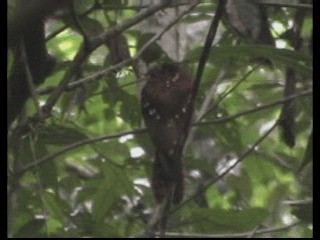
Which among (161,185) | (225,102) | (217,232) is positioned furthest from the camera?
(225,102)

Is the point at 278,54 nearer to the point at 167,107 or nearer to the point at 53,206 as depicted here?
the point at 167,107

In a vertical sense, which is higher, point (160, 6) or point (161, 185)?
point (160, 6)

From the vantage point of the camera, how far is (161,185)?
1.63 meters

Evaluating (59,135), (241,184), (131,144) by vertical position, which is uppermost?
(59,135)

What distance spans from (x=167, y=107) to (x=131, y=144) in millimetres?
628

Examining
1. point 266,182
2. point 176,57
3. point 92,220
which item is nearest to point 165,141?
point 176,57

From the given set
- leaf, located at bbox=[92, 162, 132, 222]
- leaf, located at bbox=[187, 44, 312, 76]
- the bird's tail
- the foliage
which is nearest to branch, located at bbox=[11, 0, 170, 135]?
the foliage

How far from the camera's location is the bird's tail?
1.55 metres

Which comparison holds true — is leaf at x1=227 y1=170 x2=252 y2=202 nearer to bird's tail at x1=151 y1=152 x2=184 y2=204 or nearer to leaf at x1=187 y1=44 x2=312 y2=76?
bird's tail at x1=151 y1=152 x2=184 y2=204

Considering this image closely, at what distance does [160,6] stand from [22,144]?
44cm

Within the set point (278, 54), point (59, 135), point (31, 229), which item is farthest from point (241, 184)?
point (278, 54)

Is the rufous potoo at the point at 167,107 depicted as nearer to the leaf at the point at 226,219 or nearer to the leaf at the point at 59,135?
the leaf at the point at 59,135

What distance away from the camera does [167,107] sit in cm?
151
